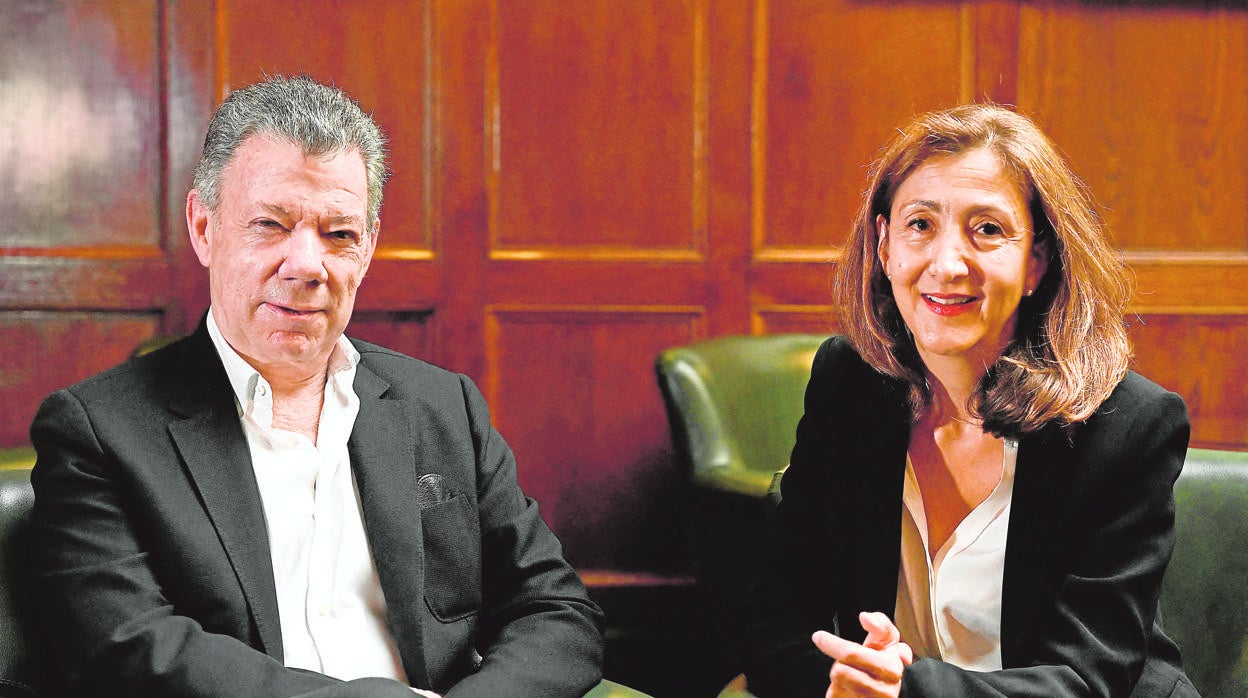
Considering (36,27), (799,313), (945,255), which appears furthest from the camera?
(799,313)

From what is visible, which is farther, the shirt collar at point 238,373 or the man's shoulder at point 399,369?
the man's shoulder at point 399,369

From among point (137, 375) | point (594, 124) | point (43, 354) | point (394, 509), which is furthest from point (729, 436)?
point (43, 354)

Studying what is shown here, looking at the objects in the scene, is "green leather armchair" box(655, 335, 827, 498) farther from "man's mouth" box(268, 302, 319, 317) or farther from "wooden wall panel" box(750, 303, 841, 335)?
"man's mouth" box(268, 302, 319, 317)

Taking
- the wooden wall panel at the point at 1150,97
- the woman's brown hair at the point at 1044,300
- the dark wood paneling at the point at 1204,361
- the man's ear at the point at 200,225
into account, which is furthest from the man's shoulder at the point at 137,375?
the dark wood paneling at the point at 1204,361

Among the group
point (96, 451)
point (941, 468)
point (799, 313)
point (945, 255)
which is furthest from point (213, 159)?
point (799, 313)

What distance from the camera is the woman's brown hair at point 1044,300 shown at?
145cm

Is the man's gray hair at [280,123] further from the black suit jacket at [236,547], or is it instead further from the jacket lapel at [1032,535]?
the jacket lapel at [1032,535]

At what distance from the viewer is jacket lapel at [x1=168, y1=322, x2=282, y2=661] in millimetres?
1368

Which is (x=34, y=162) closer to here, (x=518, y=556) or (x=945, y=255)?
(x=518, y=556)

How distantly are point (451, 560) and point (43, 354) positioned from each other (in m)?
1.85

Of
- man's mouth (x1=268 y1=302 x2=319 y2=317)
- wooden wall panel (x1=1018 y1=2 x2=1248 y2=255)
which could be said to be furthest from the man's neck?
wooden wall panel (x1=1018 y1=2 x2=1248 y2=255)

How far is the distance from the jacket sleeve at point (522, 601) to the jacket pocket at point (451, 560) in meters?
0.04

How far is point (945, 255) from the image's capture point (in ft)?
4.77

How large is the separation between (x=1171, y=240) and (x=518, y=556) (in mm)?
2317
